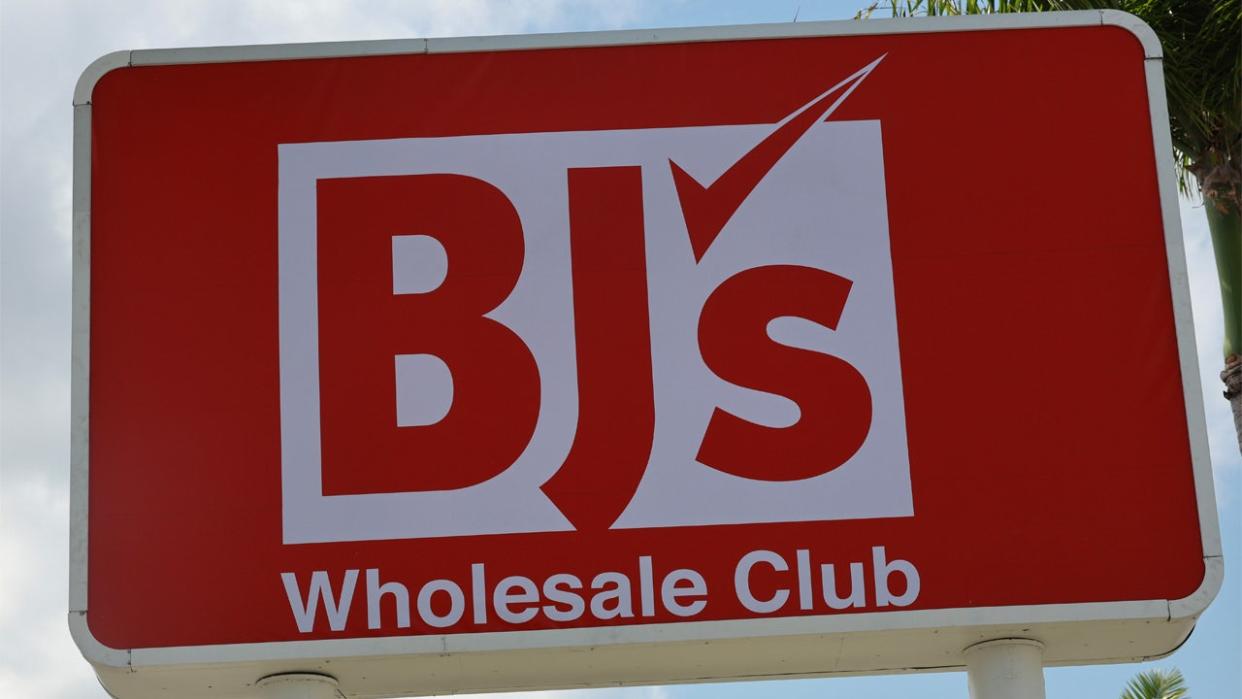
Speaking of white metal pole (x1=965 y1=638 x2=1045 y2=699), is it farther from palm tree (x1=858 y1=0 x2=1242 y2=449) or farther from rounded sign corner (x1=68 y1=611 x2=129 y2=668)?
palm tree (x1=858 y1=0 x2=1242 y2=449)

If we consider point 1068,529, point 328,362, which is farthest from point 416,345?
point 1068,529

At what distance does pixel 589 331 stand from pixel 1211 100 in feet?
23.8

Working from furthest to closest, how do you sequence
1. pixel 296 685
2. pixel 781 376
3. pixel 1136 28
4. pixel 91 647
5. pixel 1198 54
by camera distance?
pixel 1198 54
pixel 1136 28
pixel 781 376
pixel 296 685
pixel 91 647

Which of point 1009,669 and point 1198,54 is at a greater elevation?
point 1198,54

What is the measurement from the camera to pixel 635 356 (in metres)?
8.66

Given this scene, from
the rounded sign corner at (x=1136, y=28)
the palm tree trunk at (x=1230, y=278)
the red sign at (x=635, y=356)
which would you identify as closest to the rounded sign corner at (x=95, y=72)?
the red sign at (x=635, y=356)

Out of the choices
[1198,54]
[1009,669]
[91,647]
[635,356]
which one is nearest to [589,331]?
[635,356]

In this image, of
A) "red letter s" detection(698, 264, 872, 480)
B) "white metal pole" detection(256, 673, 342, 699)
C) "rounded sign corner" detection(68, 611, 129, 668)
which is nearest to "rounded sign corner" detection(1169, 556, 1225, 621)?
"red letter s" detection(698, 264, 872, 480)

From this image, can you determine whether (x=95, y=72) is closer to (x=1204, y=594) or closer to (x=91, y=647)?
(x=91, y=647)

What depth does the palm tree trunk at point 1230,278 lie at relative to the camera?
14234mm

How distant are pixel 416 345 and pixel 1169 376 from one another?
129 inches

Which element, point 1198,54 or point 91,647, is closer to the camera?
point 91,647

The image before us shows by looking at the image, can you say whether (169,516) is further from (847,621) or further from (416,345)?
(847,621)

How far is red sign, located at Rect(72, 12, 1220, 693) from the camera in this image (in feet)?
27.1
